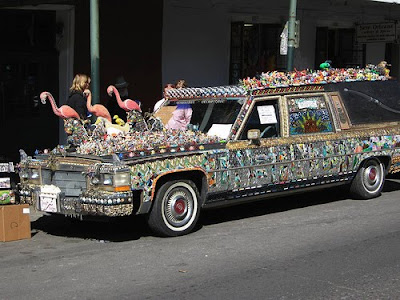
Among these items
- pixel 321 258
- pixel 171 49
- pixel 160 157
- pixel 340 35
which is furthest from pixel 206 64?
pixel 321 258

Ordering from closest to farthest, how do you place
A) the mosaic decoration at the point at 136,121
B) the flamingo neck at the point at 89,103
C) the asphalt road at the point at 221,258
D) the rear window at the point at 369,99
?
1. the asphalt road at the point at 221,258
2. the mosaic decoration at the point at 136,121
3. the flamingo neck at the point at 89,103
4. the rear window at the point at 369,99

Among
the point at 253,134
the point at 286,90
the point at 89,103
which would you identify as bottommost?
the point at 253,134

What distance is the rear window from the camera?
973 cm

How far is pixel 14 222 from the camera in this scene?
777cm

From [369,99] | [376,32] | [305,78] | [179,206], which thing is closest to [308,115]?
[305,78]

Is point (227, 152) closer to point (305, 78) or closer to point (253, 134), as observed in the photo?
point (253, 134)

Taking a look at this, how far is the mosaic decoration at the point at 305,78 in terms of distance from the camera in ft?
29.1

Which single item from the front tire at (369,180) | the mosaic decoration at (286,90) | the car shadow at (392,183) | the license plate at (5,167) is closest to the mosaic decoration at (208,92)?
the mosaic decoration at (286,90)

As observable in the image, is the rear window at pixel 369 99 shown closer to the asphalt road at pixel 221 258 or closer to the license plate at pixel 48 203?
the asphalt road at pixel 221 258

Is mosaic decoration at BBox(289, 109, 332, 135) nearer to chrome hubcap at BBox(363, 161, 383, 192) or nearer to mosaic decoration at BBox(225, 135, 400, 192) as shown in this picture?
mosaic decoration at BBox(225, 135, 400, 192)

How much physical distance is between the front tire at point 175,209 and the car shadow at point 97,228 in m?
0.43

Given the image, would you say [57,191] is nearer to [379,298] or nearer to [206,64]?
[379,298]

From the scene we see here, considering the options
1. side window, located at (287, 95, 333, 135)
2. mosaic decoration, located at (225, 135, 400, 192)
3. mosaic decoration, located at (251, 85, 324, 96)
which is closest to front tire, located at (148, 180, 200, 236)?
mosaic decoration, located at (225, 135, 400, 192)

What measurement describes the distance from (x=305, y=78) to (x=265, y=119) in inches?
46.1
